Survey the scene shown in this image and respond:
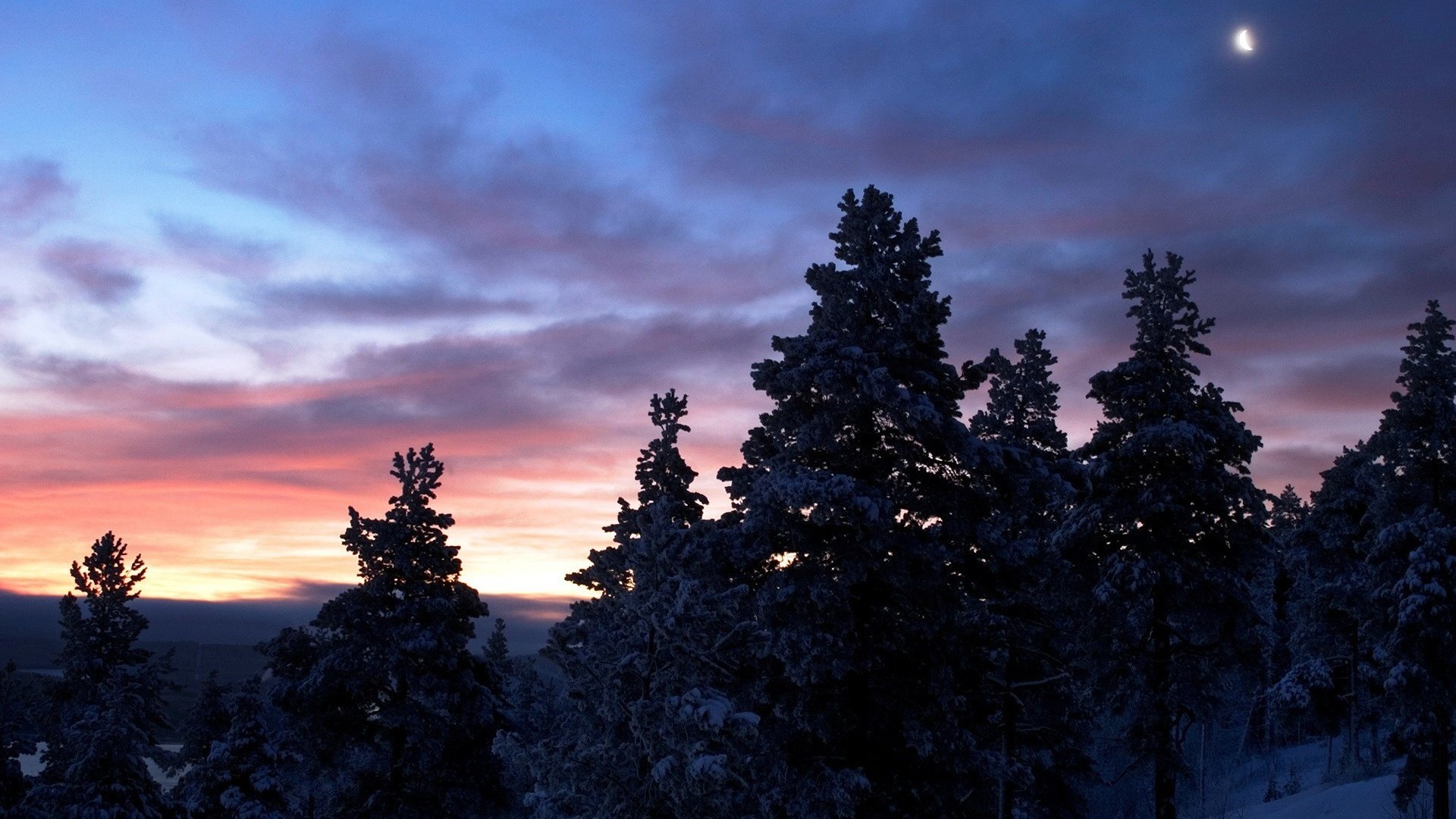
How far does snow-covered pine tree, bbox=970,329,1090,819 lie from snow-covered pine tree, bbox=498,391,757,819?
636 cm

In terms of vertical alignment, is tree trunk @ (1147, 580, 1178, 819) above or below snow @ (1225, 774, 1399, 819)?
above

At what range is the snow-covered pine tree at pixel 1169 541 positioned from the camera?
24.5 m

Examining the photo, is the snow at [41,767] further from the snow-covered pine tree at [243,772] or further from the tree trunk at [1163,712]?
the tree trunk at [1163,712]

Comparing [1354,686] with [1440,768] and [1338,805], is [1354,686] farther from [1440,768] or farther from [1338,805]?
[1440,768]

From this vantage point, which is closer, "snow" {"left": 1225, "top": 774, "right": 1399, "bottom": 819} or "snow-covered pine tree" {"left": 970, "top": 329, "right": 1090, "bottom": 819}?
"snow-covered pine tree" {"left": 970, "top": 329, "right": 1090, "bottom": 819}

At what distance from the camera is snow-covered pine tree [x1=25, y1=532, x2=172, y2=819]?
82.1 ft

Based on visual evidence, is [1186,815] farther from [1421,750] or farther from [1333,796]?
[1421,750]

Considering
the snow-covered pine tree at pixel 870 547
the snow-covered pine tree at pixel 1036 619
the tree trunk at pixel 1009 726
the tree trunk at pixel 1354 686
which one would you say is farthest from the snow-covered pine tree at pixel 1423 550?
the tree trunk at pixel 1354 686

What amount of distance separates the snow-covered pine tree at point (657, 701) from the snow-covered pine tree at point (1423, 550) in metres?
22.5

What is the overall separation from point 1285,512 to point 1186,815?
47562 millimetres

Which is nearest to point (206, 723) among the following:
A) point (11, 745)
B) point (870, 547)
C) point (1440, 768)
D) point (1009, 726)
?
point (11, 745)

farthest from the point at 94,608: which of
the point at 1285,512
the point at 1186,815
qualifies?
the point at 1285,512

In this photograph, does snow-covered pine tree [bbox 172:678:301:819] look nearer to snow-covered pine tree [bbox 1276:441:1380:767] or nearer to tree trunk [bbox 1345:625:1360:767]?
snow-covered pine tree [bbox 1276:441:1380:767]

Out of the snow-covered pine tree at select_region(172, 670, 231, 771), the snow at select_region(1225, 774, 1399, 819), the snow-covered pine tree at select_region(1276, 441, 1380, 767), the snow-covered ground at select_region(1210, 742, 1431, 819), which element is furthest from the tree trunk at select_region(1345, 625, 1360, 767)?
the snow-covered pine tree at select_region(172, 670, 231, 771)
